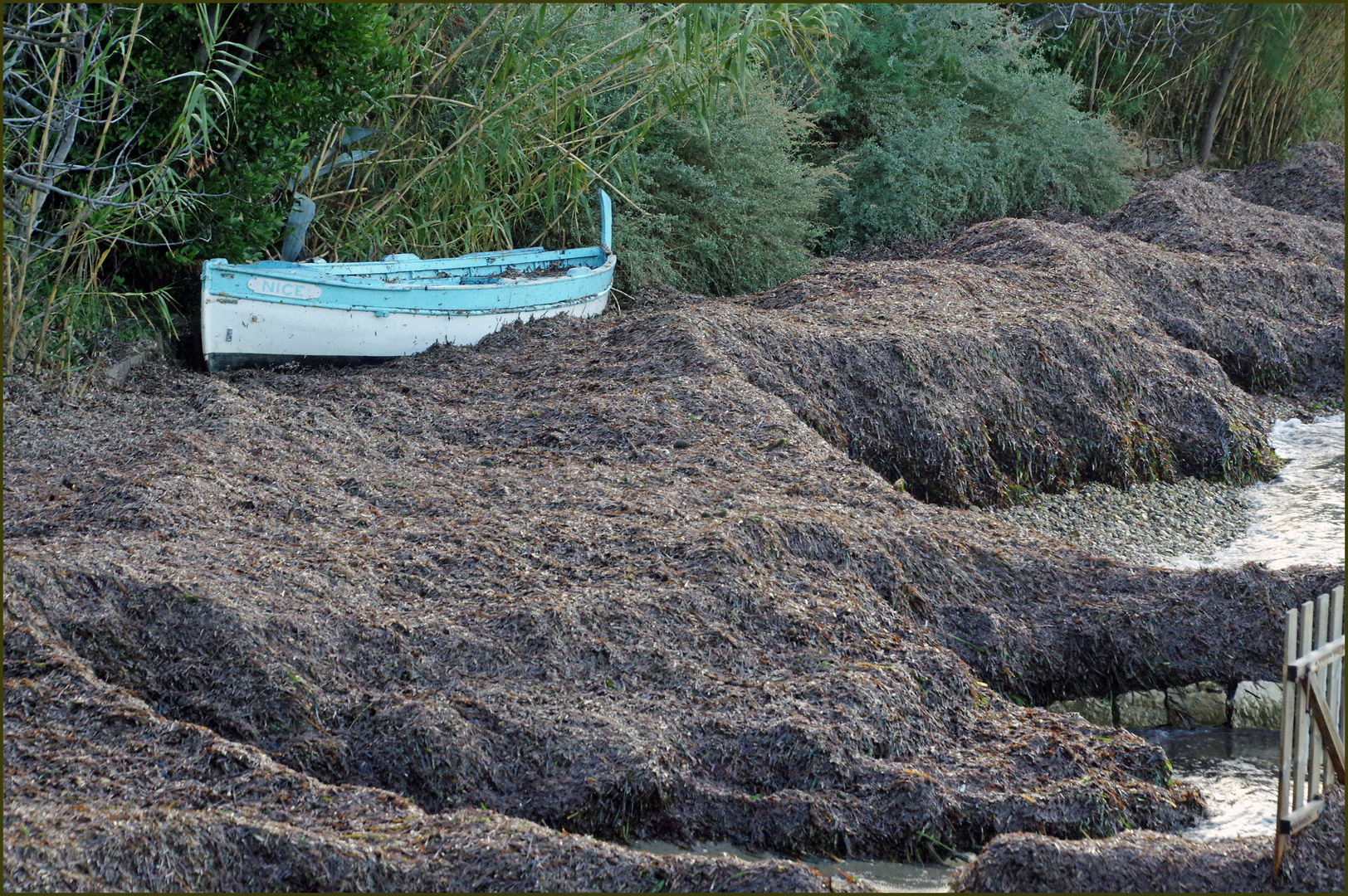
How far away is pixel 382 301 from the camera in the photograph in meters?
7.23

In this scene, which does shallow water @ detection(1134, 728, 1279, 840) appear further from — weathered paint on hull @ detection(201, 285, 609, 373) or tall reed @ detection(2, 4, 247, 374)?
tall reed @ detection(2, 4, 247, 374)

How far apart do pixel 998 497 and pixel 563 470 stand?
2.90m

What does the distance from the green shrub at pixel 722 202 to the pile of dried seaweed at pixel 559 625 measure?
2.44m

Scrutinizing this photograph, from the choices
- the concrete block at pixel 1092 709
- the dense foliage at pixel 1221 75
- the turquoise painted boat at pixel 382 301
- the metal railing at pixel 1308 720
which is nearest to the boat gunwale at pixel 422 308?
the turquoise painted boat at pixel 382 301

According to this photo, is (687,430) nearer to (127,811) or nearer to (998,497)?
(998,497)

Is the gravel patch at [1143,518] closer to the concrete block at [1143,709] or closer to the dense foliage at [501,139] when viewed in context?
the concrete block at [1143,709]

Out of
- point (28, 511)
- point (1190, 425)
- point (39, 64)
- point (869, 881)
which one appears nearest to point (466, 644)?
point (869, 881)

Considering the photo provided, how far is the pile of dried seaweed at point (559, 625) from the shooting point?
10.2 ft

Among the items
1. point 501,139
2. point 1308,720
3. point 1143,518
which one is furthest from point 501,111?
point 1308,720

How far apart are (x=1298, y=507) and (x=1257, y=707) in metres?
3.19

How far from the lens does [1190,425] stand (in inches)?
313

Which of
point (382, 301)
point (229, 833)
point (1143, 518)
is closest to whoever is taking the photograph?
point (229, 833)

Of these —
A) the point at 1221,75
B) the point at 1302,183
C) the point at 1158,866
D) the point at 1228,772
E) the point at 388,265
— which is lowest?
the point at 1228,772

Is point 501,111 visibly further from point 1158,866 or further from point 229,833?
point 1158,866
